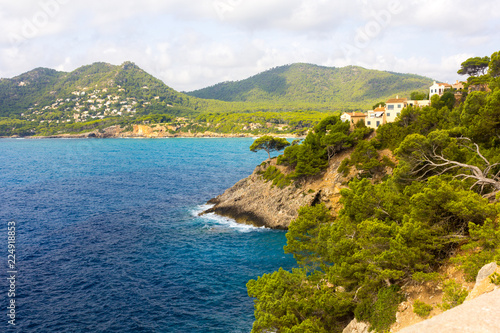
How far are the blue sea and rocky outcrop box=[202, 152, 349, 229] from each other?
2702 millimetres

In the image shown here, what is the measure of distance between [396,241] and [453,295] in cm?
426

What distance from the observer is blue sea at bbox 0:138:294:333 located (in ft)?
84.9

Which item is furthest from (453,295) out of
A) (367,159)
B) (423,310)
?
(367,159)

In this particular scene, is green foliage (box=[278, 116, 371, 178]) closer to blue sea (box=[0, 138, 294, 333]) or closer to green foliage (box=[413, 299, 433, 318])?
blue sea (box=[0, 138, 294, 333])

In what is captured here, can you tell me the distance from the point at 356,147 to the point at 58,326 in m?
46.1

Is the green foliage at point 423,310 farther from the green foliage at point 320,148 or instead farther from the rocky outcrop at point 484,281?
the green foliage at point 320,148

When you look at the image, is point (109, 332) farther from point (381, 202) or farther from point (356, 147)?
point (356, 147)

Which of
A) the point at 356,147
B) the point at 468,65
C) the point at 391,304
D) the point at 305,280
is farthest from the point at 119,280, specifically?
the point at 468,65

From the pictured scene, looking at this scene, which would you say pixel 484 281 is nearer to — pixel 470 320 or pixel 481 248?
pixel 481 248

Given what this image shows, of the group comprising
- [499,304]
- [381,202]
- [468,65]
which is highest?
[468,65]

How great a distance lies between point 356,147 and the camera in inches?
2034

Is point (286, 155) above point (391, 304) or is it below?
above

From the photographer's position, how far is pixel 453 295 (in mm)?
13711

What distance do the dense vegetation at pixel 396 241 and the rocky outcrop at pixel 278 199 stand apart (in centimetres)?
1888
